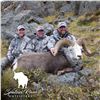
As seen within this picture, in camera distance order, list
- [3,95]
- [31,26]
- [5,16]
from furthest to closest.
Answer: [5,16] → [31,26] → [3,95]

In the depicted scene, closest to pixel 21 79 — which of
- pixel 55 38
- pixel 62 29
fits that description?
pixel 55 38

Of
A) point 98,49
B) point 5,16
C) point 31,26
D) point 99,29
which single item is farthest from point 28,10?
point 98,49

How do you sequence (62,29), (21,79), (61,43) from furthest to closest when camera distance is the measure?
1. (62,29)
2. (61,43)
3. (21,79)

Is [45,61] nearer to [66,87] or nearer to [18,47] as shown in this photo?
[18,47]

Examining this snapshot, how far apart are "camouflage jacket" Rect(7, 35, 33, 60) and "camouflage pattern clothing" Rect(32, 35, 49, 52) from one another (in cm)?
14

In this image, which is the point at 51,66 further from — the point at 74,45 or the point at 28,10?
the point at 28,10

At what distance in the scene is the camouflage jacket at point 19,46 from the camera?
12.5 metres

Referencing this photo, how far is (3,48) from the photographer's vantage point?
13.3 m

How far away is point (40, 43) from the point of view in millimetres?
12531

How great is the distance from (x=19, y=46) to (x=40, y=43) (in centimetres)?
58

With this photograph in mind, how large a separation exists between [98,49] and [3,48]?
2770 millimetres

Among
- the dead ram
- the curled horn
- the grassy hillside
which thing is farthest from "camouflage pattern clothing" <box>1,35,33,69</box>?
the curled horn

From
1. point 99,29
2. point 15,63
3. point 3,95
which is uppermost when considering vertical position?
point 99,29

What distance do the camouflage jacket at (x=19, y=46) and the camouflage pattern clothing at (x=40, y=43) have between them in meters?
0.14
